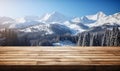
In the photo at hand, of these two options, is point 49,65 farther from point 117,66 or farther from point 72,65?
point 117,66

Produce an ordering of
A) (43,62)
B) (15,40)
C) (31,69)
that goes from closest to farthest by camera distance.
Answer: (31,69) < (43,62) < (15,40)

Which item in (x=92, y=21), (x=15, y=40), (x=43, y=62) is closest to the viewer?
(x=43, y=62)

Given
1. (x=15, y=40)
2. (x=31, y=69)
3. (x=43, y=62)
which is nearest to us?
(x=31, y=69)

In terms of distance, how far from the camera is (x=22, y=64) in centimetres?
212

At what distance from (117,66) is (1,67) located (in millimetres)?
1251

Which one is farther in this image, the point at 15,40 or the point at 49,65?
the point at 15,40

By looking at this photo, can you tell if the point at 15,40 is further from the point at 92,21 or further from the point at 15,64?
the point at 92,21

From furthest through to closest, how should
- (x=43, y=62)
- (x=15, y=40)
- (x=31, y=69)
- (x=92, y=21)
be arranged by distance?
(x=92, y=21) → (x=15, y=40) → (x=43, y=62) → (x=31, y=69)

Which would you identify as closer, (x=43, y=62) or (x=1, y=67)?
(x=1, y=67)

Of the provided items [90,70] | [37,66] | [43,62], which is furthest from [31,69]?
[90,70]

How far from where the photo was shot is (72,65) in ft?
6.92

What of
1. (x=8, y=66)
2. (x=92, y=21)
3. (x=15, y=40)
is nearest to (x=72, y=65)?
(x=8, y=66)

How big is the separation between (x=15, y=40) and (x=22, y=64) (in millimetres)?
20442

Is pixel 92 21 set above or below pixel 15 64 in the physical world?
above
